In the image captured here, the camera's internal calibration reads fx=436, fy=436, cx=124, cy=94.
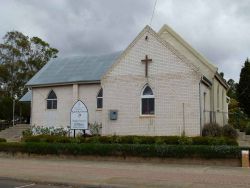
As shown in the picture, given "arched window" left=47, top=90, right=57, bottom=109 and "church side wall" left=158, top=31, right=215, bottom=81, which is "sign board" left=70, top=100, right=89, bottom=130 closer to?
"church side wall" left=158, top=31, right=215, bottom=81

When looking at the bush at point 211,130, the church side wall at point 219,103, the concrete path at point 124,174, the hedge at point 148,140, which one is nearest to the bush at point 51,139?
the hedge at point 148,140

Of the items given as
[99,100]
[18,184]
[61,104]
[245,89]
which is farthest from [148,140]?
[245,89]

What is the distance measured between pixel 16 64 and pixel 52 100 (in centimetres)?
2734

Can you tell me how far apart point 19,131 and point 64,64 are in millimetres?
8229

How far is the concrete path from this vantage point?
13992 millimetres

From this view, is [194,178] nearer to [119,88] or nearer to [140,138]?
[140,138]

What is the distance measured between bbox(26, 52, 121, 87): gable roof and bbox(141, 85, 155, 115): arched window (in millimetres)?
6346

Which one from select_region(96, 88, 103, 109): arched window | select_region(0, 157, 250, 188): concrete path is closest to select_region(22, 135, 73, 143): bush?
select_region(0, 157, 250, 188): concrete path

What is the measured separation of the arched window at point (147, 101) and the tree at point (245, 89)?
890 inches

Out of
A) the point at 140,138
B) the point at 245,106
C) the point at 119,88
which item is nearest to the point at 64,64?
the point at 119,88

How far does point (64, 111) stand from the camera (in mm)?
33000

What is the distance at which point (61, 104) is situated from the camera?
3322 centimetres

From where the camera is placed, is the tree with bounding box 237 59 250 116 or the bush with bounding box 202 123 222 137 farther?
the tree with bounding box 237 59 250 116

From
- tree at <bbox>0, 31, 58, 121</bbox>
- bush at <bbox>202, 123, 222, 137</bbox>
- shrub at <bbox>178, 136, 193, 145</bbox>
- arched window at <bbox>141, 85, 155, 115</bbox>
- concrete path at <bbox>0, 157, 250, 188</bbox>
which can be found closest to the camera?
concrete path at <bbox>0, 157, 250, 188</bbox>
